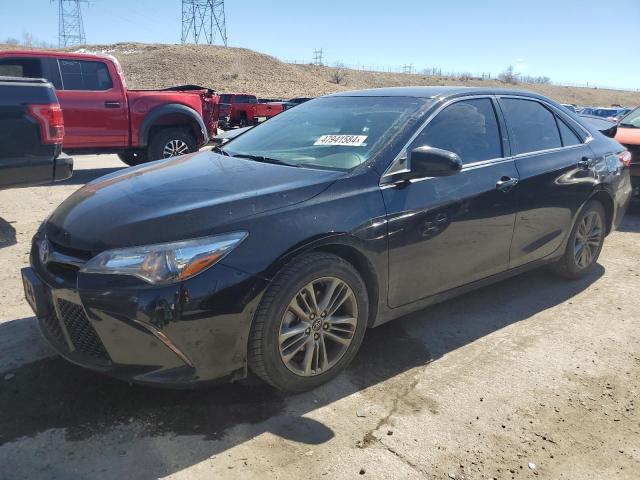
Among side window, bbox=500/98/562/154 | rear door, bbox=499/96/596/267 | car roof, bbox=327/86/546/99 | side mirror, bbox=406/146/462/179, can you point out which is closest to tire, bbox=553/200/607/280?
rear door, bbox=499/96/596/267

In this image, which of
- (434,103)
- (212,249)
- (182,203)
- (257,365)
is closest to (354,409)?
(257,365)

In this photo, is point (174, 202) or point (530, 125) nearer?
point (174, 202)

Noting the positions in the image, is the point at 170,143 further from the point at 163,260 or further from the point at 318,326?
the point at 163,260

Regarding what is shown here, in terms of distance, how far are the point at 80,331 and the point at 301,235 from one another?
115cm

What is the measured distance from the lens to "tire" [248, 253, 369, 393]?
2.60 metres

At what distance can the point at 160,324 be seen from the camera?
7.73 ft

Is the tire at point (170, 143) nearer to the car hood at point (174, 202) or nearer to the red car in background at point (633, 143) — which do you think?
the car hood at point (174, 202)

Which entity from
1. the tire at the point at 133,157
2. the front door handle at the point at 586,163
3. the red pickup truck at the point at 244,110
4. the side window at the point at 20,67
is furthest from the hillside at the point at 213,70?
the front door handle at the point at 586,163

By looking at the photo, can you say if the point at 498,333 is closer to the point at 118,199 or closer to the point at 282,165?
the point at 282,165

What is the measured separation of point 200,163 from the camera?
3.48 meters

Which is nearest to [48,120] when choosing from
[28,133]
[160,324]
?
[28,133]

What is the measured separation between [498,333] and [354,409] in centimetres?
144

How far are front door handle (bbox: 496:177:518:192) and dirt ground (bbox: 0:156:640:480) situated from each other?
98cm

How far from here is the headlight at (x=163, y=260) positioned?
2371mm
